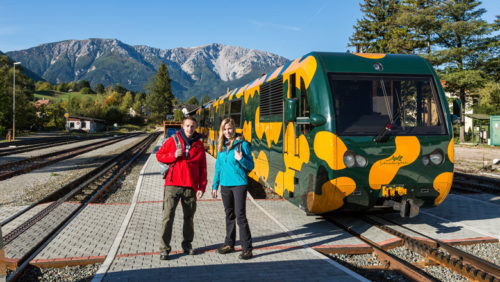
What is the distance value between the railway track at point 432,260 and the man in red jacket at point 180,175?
270 cm

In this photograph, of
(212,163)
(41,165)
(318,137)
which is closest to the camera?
(318,137)

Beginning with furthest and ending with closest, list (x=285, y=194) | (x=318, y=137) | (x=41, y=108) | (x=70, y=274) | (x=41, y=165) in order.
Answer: (x=41, y=108) < (x=41, y=165) < (x=285, y=194) < (x=318, y=137) < (x=70, y=274)

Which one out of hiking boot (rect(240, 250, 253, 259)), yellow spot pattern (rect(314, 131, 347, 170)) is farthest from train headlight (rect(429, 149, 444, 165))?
hiking boot (rect(240, 250, 253, 259))

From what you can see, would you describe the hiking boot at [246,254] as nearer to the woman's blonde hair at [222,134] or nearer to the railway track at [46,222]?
the woman's blonde hair at [222,134]

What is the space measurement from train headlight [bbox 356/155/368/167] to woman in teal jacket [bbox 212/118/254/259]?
1.75 meters

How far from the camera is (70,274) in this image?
491 cm

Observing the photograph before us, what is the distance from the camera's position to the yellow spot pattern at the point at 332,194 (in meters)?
5.99

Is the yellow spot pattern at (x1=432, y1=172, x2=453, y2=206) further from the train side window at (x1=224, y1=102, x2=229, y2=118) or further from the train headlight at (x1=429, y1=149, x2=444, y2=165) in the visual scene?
the train side window at (x1=224, y1=102, x2=229, y2=118)

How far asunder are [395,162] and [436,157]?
0.71 meters

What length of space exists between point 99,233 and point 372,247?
432 centimetres

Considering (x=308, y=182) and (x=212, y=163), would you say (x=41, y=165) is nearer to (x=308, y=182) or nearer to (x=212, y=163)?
(x=212, y=163)

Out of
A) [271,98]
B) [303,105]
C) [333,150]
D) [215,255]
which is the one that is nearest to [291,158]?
[303,105]

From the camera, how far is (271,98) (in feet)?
27.3

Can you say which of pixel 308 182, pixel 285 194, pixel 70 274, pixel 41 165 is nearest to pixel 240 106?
pixel 285 194
